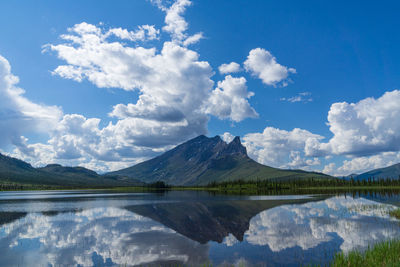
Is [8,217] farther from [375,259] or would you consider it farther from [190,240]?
[375,259]

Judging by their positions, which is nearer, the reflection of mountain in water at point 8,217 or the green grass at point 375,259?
the green grass at point 375,259

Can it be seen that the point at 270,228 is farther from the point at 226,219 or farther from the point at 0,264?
the point at 0,264

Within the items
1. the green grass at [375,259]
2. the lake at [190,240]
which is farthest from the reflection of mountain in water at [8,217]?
the green grass at [375,259]

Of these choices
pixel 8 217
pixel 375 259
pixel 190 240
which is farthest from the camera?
pixel 8 217

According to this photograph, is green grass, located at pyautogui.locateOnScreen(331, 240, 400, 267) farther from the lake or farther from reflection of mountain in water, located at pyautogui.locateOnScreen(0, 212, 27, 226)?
reflection of mountain in water, located at pyautogui.locateOnScreen(0, 212, 27, 226)

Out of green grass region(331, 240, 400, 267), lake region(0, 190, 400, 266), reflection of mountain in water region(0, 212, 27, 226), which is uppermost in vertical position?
green grass region(331, 240, 400, 267)

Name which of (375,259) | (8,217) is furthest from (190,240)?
(8,217)

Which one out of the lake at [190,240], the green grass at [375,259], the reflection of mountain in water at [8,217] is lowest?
the reflection of mountain in water at [8,217]

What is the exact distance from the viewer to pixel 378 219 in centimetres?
5100

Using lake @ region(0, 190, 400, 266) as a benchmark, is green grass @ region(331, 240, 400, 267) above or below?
above

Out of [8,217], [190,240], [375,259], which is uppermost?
[375,259]

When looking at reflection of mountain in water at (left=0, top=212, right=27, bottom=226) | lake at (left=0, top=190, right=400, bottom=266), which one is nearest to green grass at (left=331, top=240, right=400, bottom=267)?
lake at (left=0, top=190, right=400, bottom=266)

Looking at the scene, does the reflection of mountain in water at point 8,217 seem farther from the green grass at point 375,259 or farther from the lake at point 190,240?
the green grass at point 375,259

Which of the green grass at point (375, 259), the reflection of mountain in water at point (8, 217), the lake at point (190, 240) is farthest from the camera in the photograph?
the reflection of mountain in water at point (8, 217)
